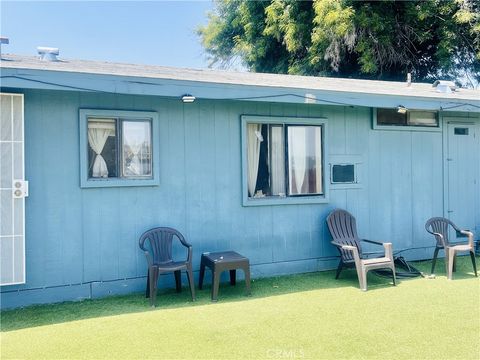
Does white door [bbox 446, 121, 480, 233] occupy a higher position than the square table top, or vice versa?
white door [bbox 446, 121, 480, 233]

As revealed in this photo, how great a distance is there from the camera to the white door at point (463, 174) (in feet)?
21.5

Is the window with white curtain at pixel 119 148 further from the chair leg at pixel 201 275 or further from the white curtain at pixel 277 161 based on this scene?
the white curtain at pixel 277 161

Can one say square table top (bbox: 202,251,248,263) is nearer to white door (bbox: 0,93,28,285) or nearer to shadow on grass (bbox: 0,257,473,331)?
shadow on grass (bbox: 0,257,473,331)

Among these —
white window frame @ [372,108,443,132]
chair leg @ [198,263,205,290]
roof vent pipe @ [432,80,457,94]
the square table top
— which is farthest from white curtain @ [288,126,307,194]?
roof vent pipe @ [432,80,457,94]

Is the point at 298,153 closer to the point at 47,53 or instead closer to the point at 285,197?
the point at 285,197

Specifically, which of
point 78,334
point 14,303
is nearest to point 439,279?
point 78,334

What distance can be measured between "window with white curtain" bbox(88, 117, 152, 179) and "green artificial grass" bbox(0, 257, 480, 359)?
144 centimetres

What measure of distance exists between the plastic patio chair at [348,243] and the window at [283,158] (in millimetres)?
406

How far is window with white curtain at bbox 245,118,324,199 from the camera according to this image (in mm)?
5352

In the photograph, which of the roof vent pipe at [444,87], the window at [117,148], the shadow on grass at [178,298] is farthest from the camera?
the roof vent pipe at [444,87]

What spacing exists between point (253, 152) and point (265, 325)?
237cm

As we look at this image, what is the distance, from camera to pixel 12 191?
4062 millimetres

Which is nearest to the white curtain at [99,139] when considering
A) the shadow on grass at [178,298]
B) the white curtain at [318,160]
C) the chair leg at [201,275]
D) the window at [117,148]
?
the window at [117,148]

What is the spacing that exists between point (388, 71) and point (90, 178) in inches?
429
